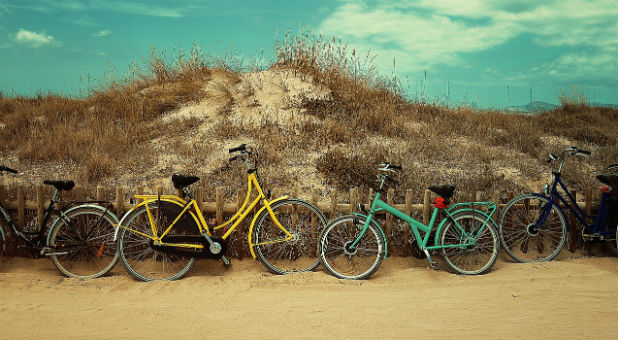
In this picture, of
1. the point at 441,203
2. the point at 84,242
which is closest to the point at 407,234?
the point at 441,203

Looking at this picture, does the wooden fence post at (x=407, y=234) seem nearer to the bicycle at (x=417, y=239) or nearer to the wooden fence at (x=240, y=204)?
the wooden fence at (x=240, y=204)

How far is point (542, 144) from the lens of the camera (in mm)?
12641

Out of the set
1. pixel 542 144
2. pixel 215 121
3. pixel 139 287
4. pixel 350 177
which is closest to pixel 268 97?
pixel 215 121

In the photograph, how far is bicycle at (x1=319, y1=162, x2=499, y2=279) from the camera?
623cm

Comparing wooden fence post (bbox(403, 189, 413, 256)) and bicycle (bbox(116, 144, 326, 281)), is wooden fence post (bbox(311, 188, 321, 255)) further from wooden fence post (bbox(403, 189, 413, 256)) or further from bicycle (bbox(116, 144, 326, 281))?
wooden fence post (bbox(403, 189, 413, 256))

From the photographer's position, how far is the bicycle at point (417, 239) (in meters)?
6.23

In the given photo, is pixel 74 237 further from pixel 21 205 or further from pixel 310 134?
pixel 310 134

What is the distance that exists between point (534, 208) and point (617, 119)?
1161 cm

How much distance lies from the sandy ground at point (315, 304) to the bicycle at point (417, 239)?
0.78 feet

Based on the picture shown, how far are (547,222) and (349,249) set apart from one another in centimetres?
346

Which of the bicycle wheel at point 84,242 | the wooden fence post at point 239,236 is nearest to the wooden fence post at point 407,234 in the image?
the wooden fence post at point 239,236

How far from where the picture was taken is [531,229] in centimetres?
702

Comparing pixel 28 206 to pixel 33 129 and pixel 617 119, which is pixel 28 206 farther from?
pixel 617 119

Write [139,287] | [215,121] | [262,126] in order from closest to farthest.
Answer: [139,287]
[262,126]
[215,121]
